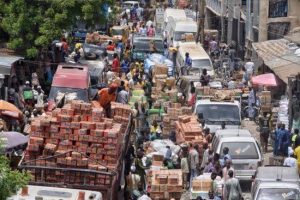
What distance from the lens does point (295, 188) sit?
21609 mm

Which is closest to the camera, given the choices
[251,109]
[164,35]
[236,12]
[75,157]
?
[75,157]

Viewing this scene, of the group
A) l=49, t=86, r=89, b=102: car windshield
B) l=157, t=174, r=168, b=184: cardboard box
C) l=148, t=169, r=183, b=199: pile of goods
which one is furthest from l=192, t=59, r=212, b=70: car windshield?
l=157, t=174, r=168, b=184: cardboard box

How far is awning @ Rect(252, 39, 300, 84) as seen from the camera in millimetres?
33959

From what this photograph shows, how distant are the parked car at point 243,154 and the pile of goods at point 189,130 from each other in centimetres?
197

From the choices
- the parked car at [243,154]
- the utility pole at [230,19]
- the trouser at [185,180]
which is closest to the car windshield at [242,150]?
the parked car at [243,154]

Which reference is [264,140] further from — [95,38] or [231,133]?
[95,38]

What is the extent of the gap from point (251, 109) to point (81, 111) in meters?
14.7

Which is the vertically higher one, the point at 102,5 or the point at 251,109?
the point at 102,5

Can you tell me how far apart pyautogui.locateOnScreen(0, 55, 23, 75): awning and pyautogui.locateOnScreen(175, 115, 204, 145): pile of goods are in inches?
221

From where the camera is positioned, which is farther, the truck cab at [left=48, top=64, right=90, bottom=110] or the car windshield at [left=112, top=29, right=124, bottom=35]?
the car windshield at [left=112, top=29, right=124, bottom=35]

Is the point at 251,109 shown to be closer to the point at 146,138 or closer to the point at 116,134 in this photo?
the point at 146,138

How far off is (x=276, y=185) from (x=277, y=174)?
0.76 m

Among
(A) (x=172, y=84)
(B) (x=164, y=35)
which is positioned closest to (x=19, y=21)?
(A) (x=172, y=84)

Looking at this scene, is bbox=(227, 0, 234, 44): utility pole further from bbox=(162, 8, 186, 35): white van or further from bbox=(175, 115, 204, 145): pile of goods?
bbox=(175, 115, 204, 145): pile of goods
